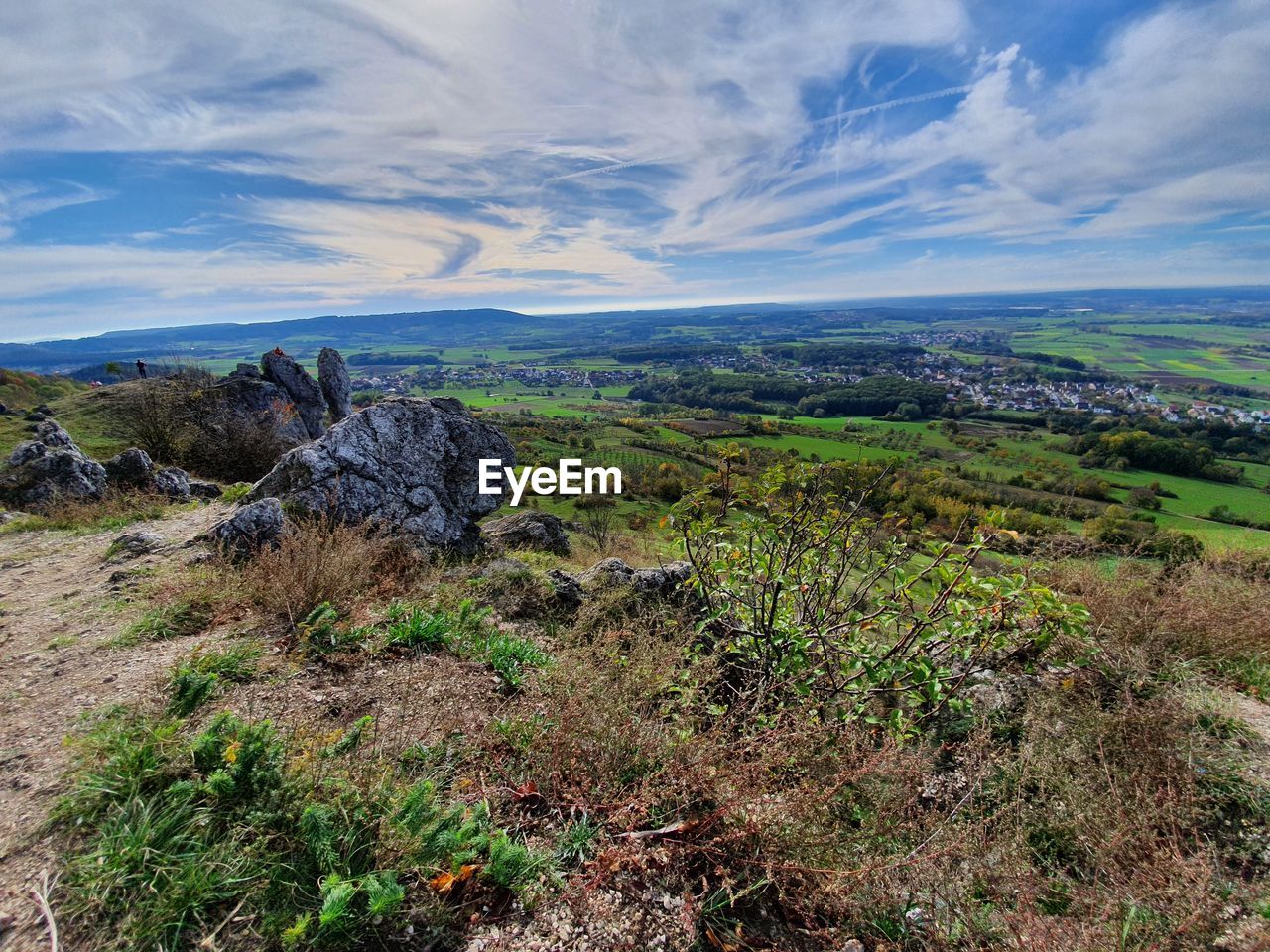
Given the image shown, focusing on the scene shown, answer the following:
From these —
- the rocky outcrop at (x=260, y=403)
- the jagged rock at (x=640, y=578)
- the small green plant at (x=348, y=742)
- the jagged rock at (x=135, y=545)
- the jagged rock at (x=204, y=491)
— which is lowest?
the jagged rock at (x=640, y=578)

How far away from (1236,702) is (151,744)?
340 inches

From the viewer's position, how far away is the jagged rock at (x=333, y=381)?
2320 cm

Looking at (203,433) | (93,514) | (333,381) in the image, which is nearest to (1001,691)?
(93,514)

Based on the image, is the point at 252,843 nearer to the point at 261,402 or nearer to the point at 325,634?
the point at 325,634

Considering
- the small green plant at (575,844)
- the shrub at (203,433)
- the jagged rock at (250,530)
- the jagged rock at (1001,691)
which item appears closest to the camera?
the small green plant at (575,844)

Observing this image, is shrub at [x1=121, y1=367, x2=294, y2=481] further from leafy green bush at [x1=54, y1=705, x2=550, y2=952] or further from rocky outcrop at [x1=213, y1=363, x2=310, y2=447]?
leafy green bush at [x1=54, y1=705, x2=550, y2=952]

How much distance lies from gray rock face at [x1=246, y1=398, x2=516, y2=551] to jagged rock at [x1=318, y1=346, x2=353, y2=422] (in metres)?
14.9

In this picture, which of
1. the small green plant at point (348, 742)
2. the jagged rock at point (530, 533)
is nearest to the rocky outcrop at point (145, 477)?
the jagged rock at point (530, 533)

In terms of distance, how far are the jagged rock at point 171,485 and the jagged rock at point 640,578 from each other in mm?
10346

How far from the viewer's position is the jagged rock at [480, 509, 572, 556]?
521 inches

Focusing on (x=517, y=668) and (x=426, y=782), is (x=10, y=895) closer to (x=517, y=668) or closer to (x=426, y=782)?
(x=426, y=782)

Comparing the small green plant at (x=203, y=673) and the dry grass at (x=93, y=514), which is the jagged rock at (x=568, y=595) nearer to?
the small green plant at (x=203, y=673)

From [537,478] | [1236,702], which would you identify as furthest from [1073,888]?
[537,478]

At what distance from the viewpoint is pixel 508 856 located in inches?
108
